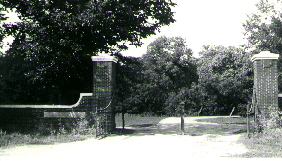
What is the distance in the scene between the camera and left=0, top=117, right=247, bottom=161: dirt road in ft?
24.7

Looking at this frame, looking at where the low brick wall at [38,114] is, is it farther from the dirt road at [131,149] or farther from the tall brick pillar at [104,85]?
the dirt road at [131,149]

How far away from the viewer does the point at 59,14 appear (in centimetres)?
1351

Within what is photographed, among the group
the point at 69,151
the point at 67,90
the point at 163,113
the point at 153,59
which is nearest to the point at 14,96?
the point at 67,90

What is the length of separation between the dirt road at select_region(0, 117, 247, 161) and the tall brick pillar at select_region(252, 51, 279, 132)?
177cm

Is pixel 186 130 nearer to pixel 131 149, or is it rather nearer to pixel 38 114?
pixel 131 149

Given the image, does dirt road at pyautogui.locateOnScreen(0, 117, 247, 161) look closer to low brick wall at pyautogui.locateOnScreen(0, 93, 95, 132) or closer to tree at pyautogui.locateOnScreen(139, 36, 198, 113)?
low brick wall at pyautogui.locateOnScreen(0, 93, 95, 132)

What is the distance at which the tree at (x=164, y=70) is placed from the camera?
34981 mm

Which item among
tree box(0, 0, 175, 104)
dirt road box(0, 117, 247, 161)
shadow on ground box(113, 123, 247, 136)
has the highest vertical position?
tree box(0, 0, 175, 104)

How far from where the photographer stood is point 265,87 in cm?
1103

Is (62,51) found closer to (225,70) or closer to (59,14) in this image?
(59,14)

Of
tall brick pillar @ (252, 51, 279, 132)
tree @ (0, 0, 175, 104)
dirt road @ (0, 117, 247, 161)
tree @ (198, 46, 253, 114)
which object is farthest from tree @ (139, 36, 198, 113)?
dirt road @ (0, 117, 247, 161)

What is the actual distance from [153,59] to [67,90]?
31838 millimetres

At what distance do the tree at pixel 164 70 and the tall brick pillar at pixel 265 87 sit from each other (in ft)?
77.5

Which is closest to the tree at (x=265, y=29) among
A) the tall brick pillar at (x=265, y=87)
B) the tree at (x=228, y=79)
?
the tree at (x=228, y=79)
